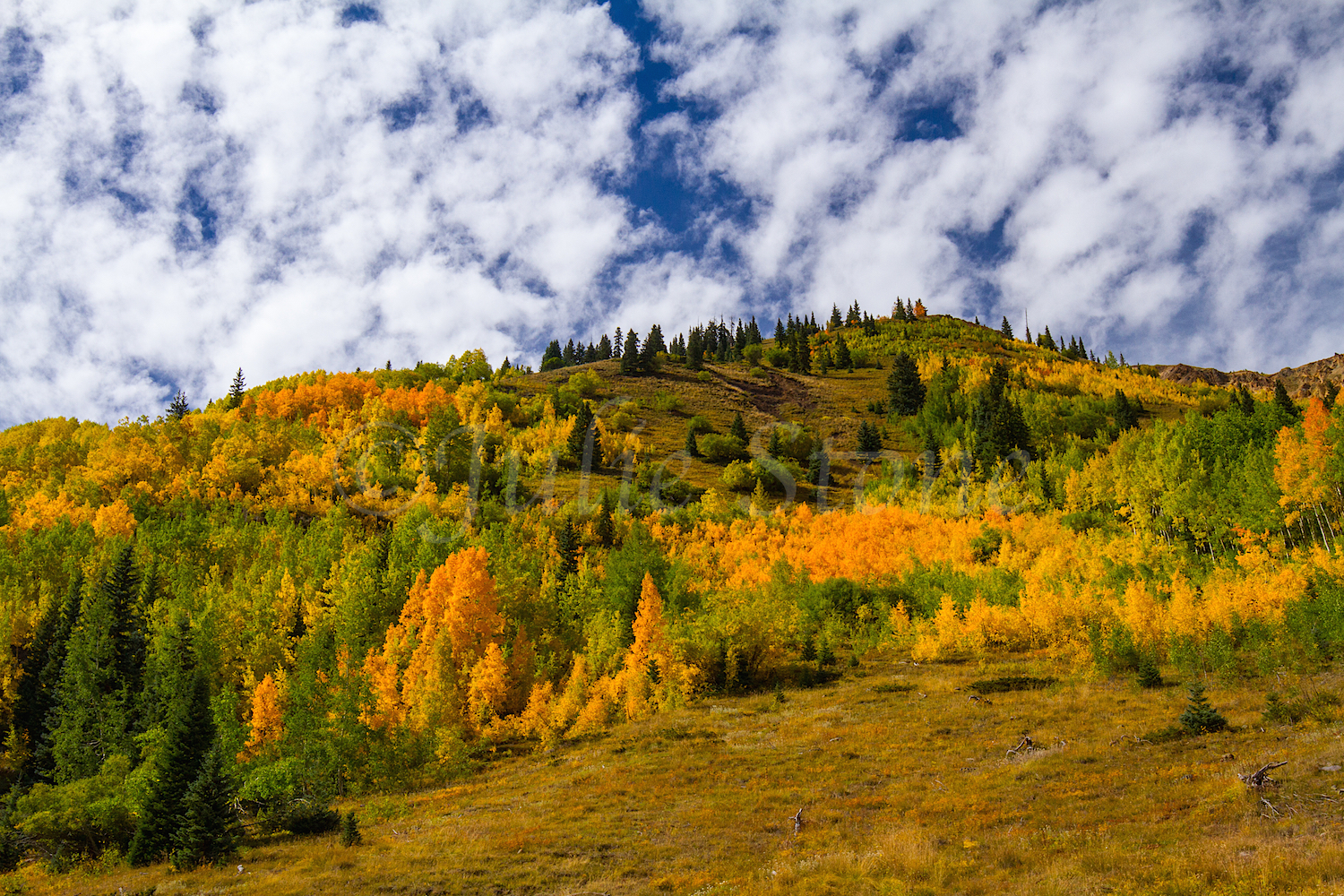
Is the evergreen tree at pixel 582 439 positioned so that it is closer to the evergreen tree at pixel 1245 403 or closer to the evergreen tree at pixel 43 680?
the evergreen tree at pixel 43 680

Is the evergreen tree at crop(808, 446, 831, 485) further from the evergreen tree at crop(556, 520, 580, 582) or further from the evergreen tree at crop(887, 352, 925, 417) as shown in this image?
the evergreen tree at crop(556, 520, 580, 582)

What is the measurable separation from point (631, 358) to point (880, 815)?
532ft

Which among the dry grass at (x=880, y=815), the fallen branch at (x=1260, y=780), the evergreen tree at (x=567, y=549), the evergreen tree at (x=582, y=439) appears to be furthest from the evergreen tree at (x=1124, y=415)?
the fallen branch at (x=1260, y=780)

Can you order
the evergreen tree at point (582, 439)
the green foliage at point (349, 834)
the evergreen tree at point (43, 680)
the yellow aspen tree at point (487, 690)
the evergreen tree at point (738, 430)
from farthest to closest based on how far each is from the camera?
the evergreen tree at point (738, 430)
the evergreen tree at point (582, 439)
the evergreen tree at point (43, 680)
the yellow aspen tree at point (487, 690)
the green foliage at point (349, 834)

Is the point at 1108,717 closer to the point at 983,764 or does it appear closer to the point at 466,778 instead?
the point at 983,764

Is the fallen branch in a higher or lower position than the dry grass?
higher

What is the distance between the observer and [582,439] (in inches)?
4926

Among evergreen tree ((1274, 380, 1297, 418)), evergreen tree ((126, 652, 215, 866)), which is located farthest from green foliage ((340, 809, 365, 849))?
evergreen tree ((1274, 380, 1297, 418))

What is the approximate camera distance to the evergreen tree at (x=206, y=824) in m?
26.8

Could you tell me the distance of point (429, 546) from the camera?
248 ft

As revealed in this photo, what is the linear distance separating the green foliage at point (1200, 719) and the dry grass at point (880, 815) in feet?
4.86

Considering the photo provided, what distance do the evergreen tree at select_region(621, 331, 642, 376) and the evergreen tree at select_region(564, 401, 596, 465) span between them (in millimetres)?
49574

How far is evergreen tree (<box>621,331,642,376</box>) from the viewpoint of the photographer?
17975 cm

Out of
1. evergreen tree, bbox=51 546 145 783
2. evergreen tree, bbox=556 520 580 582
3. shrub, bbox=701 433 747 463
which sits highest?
shrub, bbox=701 433 747 463
